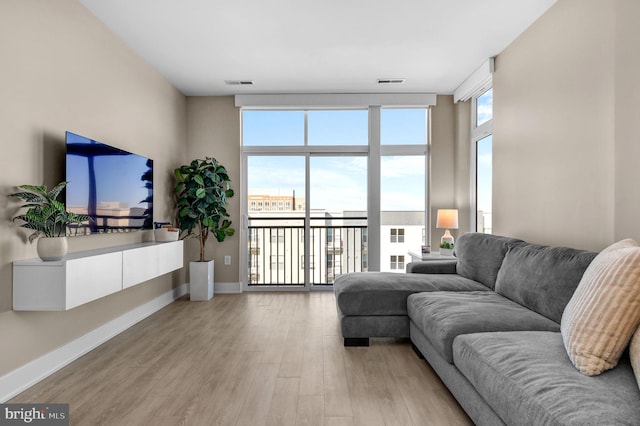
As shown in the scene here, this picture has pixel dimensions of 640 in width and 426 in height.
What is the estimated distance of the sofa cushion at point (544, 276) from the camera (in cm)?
222

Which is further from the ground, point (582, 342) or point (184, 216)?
point (184, 216)

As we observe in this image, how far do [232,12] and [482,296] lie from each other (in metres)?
3.02

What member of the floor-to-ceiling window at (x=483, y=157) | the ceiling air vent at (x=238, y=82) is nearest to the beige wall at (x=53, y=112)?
the ceiling air vent at (x=238, y=82)

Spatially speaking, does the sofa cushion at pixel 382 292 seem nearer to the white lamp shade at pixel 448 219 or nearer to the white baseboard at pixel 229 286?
the white lamp shade at pixel 448 219

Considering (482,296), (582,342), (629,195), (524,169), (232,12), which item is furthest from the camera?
(524,169)

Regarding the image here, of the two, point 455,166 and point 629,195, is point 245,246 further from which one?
point 629,195

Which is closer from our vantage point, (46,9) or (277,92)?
(46,9)

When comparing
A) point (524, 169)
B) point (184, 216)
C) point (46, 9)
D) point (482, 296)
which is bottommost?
point (482, 296)

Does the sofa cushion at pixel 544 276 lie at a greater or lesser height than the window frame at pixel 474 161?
lesser

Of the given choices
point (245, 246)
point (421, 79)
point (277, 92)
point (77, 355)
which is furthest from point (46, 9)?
point (421, 79)

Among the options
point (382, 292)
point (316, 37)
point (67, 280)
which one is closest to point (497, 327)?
point (382, 292)

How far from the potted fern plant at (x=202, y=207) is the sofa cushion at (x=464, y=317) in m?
2.87

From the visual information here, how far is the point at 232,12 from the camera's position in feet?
10.3

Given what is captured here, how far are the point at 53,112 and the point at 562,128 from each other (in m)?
3.75
